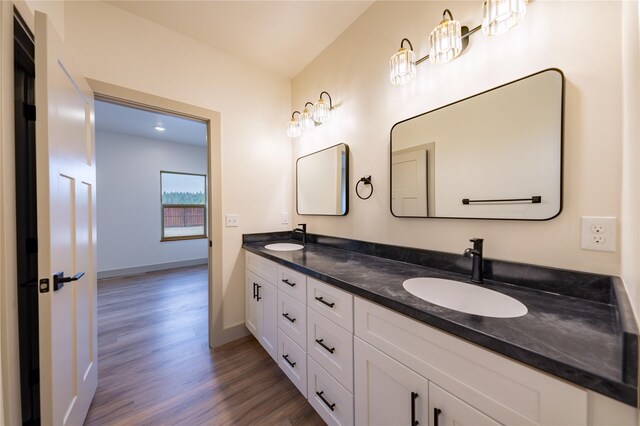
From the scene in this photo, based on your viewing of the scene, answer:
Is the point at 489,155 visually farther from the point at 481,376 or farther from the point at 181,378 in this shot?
the point at 181,378

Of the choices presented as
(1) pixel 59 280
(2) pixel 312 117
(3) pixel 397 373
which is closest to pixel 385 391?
(3) pixel 397 373

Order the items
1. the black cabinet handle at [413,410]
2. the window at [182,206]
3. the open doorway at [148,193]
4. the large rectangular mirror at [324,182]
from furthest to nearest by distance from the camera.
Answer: the window at [182,206] → the open doorway at [148,193] → the large rectangular mirror at [324,182] → the black cabinet handle at [413,410]

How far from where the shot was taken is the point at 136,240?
14.1 feet

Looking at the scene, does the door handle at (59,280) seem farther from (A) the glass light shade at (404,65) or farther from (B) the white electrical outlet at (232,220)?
(A) the glass light shade at (404,65)

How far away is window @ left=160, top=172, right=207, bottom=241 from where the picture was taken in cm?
468

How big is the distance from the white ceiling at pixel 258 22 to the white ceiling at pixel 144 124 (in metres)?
1.35

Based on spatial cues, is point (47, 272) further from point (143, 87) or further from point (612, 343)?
point (612, 343)

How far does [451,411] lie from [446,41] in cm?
148

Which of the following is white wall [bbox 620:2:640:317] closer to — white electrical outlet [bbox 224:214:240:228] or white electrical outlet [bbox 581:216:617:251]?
white electrical outlet [bbox 581:216:617:251]

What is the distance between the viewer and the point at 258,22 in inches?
70.2

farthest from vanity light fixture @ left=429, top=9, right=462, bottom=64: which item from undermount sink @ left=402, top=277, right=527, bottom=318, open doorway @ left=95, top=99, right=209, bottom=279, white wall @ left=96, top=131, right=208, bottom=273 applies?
white wall @ left=96, top=131, right=208, bottom=273

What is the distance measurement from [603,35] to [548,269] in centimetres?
86

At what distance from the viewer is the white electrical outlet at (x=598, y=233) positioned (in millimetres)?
805

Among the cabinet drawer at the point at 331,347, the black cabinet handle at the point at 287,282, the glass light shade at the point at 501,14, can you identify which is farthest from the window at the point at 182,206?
the glass light shade at the point at 501,14
